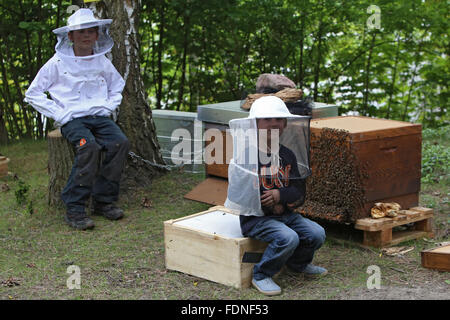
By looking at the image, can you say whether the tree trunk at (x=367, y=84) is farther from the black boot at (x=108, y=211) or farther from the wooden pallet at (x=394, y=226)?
the black boot at (x=108, y=211)

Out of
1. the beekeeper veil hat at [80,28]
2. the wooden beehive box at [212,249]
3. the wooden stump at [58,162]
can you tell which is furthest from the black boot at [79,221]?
the beekeeper veil hat at [80,28]

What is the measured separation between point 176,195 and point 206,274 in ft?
6.78

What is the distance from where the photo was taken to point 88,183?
473 centimetres

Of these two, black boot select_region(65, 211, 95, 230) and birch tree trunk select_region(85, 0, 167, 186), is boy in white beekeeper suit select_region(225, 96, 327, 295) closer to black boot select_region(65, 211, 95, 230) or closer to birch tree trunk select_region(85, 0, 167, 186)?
black boot select_region(65, 211, 95, 230)

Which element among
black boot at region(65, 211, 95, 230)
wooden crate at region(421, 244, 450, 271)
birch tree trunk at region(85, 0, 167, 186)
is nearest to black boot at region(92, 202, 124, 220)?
black boot at region(65, 211, 95, 230)

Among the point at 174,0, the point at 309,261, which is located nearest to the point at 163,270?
the point at 309,261

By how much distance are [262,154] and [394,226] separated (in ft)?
4.32

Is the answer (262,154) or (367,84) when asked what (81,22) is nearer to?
(262,154)

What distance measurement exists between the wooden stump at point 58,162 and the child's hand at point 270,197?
2.39 metres

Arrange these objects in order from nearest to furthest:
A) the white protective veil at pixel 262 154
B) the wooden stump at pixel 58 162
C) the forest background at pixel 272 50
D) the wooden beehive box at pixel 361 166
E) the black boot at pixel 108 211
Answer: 1. the white protective veil at pixel 262 154
2. the wooden beehive box at pixel 361 166
3. the black boot at pixel 108 211
4. the wooden stump at pixel 58 162
5. the forest background at pixel 272 50

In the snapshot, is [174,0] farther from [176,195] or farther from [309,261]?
[309,261]

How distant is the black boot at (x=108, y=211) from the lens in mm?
4977

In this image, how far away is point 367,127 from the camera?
13.7ft

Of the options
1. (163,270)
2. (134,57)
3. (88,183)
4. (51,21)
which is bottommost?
(163,270)
